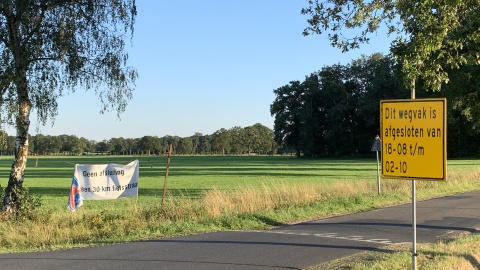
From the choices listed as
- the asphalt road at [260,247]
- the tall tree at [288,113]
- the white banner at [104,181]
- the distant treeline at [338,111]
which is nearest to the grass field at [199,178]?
the white banner at [104,181]

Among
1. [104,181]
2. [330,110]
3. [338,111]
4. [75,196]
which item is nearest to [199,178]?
[104,181]

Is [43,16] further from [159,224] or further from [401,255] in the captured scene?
[401,255]

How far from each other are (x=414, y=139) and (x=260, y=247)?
14.4ft

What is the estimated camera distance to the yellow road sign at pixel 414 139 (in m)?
5.50

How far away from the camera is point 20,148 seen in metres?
13.3

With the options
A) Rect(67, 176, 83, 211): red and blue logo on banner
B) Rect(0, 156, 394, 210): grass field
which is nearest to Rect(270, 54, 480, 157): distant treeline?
Rect(0, 156, 394, 210): grass field

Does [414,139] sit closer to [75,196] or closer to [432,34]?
[432,34]

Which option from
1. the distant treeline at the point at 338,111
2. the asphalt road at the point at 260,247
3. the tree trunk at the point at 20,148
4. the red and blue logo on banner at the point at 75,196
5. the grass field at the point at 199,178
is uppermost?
the distant treeline at the point at 338,111

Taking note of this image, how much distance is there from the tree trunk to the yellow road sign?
10.1m

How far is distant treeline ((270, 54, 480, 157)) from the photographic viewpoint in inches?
3593

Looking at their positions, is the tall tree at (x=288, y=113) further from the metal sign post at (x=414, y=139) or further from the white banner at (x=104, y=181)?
the metal sign post at (x=414, y=139)

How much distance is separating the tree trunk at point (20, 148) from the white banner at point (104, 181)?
1540 mm

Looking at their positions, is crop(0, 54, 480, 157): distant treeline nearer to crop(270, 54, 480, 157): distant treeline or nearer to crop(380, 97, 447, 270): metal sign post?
crop(270, 54, 480, 157): distant treeline

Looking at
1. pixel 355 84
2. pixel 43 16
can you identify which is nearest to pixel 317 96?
pixel 355 84
